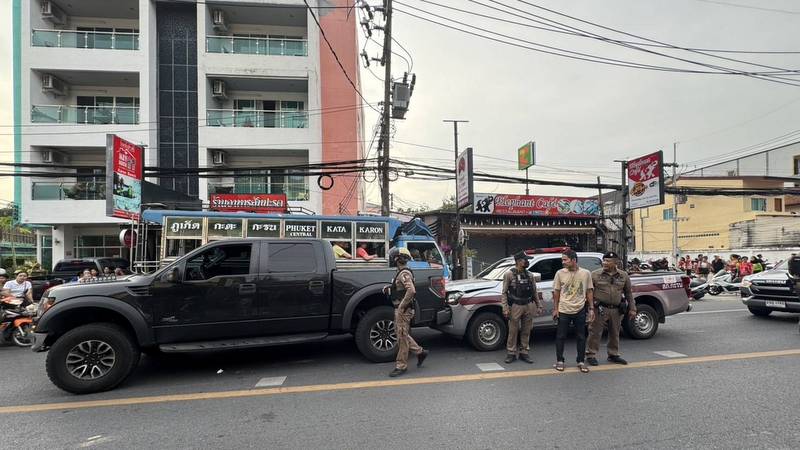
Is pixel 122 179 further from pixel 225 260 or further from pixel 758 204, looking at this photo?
pixel 758 204

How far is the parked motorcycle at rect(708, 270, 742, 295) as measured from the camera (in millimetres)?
15852

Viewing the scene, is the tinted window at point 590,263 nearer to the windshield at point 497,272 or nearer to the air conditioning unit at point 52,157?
the windshield at point 497,272

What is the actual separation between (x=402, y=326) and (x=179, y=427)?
2761mm

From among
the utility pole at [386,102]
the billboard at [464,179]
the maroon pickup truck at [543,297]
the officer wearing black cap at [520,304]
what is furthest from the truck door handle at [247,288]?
the billboard at [464,179]

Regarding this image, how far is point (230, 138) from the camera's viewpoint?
21000 mm

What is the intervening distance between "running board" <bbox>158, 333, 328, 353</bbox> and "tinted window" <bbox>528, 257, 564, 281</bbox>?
12.9 feet

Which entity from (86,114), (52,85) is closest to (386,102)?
(86,114)

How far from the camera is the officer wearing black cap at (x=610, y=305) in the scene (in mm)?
6059

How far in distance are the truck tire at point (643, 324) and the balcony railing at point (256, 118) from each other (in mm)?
18017

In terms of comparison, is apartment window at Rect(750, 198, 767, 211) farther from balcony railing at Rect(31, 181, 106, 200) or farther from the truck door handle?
balcony railing at Rect(31, 181, 106, 200)

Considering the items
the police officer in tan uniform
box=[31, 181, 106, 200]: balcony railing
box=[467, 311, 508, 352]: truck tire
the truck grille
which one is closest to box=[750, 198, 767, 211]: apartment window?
the truck grille

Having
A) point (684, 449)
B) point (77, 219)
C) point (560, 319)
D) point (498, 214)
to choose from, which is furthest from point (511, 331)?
point (77, 219)

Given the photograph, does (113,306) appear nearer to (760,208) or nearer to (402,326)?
(402,326)

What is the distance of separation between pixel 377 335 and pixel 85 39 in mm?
23099
